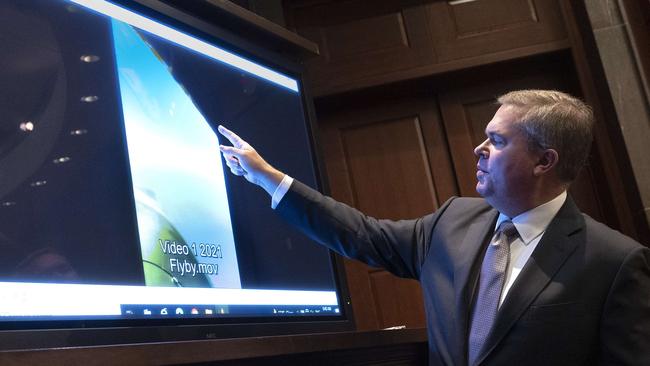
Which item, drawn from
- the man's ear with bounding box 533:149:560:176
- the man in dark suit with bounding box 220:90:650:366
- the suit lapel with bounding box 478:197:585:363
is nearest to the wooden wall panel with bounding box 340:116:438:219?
the man in dark suit with bounding box 220:90:650:366

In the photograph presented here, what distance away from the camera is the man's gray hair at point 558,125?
84.4 inches

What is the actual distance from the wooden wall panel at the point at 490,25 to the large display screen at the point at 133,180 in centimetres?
190

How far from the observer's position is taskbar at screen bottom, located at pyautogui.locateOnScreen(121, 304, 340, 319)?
4.91ft

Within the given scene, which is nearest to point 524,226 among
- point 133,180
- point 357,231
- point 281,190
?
point 357,231

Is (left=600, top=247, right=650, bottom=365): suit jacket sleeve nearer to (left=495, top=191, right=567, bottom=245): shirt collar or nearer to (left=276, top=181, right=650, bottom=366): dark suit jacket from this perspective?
(left=276, top=181, right=650, bottom=366): dark suit jacket

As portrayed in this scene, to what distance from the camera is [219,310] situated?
68.6 inches

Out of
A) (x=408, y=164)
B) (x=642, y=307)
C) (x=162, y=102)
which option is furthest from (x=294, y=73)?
(x=408, y=164)

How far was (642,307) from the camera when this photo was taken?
1.85 metres

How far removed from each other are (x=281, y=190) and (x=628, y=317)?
0.87m

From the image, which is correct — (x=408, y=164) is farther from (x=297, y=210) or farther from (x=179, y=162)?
(x=179, y=162)

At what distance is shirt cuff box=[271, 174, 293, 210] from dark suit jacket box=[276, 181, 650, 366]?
0.05 ft

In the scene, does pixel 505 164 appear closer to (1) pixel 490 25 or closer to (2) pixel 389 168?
(2) pixel 389 168

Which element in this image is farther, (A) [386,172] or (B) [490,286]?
(A) [386,172]

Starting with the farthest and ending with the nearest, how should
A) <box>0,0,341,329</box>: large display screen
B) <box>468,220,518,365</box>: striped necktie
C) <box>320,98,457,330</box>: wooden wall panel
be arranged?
1. <box>320,98,457,330</box>: wooden wall panel
2. <box>468,220,518,365</box>: striped necktie
3. <box>0,0,341,329</box>: large display screen
